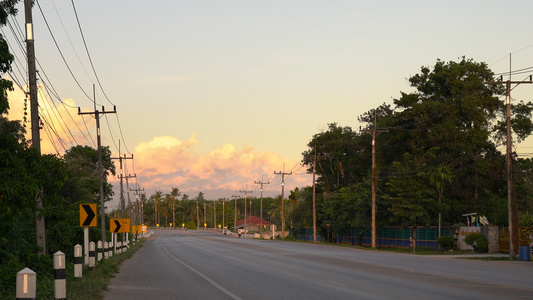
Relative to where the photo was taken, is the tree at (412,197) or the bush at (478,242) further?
the tree at (412,197)

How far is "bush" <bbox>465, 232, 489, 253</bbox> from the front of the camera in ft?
149

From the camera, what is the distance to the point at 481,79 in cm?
6506

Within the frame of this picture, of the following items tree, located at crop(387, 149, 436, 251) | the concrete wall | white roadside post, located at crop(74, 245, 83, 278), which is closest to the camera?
white roadside post, located at crop(74, 245, 83, 278)

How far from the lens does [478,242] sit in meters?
45.4

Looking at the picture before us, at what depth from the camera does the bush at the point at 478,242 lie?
45.3 m

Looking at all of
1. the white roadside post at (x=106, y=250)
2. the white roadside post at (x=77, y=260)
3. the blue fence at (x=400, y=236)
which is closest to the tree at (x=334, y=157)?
the blue fence at (x=400, y=236)

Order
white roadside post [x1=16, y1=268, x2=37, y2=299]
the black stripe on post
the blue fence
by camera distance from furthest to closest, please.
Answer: the blue fence, the black stripe on post, white roadside post [x1=16, y1=268, x2=37, y2=299]

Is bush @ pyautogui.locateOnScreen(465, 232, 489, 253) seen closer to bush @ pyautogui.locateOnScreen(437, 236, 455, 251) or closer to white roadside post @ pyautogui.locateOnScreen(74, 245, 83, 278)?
bush @ pyautogui.locateOnScreen(437, 236, 455, 251)

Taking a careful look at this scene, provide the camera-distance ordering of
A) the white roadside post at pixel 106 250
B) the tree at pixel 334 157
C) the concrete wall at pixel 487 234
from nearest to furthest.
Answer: the white roadside post at pixel 106 250 < the concrete wall at pixel 487 234 < the tree at pixel 334 157

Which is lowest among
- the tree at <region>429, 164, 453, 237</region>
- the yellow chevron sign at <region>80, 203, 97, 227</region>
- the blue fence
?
the blue fence

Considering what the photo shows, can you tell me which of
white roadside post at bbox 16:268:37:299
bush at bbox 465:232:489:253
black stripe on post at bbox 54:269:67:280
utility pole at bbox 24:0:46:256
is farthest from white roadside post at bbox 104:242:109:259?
bush at bbox 465:232:489:253

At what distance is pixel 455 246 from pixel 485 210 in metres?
13.0

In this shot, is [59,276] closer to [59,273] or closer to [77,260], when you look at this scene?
[59,273]

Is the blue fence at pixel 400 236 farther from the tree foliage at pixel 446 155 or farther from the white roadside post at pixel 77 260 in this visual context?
the white roadside post at pixel 77 260
